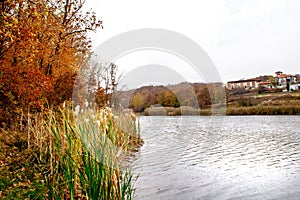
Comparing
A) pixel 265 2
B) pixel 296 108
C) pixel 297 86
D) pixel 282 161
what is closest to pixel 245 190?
pixel 282 161

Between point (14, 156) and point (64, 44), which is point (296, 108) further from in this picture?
point (14, 156)

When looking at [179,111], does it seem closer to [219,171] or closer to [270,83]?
[270,83]

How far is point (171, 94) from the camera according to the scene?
22000 millimetres

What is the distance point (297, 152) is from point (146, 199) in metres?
5.27

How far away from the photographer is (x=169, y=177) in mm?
5730

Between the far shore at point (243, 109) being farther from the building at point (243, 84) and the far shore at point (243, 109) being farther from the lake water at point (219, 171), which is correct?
the lake water at point (219, 171)

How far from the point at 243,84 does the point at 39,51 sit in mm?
43127

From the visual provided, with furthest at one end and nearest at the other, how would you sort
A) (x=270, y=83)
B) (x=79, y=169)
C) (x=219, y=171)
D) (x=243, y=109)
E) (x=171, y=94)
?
(x=270, y=83), (x=243, y=109), (x=171, y=94), (x=219, y=171), (x=79, y=169)

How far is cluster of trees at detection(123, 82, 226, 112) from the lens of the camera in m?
17.1

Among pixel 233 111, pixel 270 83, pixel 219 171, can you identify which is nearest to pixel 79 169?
pixel 219 171

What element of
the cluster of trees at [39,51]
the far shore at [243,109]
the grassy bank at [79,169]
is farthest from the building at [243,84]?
the grassy bank at [79,169]

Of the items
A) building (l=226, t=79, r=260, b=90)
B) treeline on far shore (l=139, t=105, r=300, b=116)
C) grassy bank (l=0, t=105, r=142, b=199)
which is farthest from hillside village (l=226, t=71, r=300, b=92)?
grassy bank (l=0, t=105, r=142, b=199)

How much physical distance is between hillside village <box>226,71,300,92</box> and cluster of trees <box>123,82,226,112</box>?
18440 mm

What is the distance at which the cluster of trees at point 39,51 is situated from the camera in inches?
301
